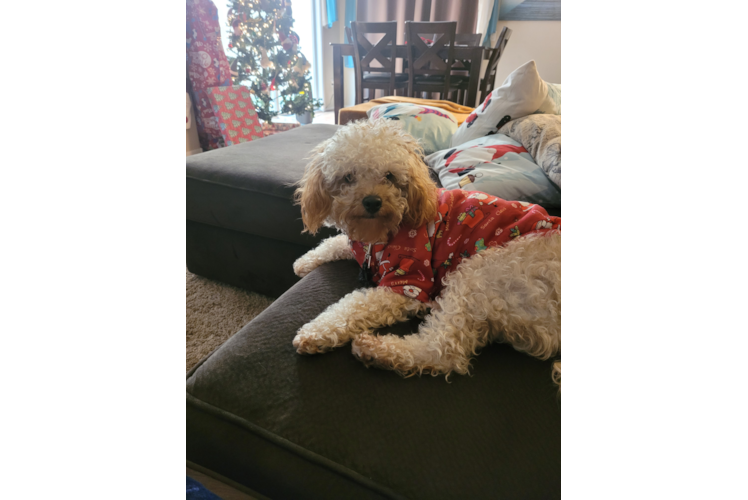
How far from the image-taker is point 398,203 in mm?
1054

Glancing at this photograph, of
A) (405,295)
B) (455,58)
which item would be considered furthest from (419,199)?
(455,58)

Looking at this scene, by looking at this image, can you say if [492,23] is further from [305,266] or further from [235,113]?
[305,266]

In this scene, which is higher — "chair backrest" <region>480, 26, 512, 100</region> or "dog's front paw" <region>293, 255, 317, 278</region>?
"chair backrest" <region>480, 26, 512, 100</region>

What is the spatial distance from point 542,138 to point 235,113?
10.9 feet

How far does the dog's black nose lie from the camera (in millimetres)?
1038

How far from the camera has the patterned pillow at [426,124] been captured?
1.90 m

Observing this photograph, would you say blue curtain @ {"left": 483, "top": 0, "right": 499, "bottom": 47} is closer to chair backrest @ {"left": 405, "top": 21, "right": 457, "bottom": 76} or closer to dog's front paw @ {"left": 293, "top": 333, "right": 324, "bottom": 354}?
chair backrest @ {"left": 405, "top": 21, "right": 457, "bottom": 76}

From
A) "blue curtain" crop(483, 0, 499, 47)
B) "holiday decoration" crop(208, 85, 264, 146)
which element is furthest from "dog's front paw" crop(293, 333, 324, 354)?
"blue curtain" crop(483, 0, 499, 47)

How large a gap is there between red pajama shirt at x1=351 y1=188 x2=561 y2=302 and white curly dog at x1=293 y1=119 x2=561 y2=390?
0.03 meters

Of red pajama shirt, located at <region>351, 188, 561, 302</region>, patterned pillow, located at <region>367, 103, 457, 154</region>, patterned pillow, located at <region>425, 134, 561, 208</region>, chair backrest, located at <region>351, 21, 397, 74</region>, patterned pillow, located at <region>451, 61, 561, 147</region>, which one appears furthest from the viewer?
chair backrest, located at <region>351, 21, 397, 74</region>
